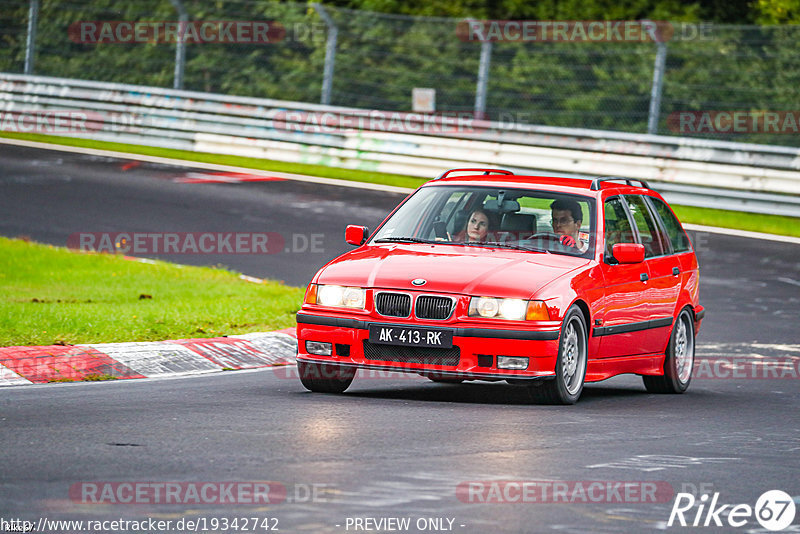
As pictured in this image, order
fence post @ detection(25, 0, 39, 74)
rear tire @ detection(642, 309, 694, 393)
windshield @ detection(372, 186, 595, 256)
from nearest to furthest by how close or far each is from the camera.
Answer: windshield @ detection(372, 186, 595, 256)
rear tire @ detection(642, 309, 694, 393)
fence post @ detection(25, 0, 39, 74)

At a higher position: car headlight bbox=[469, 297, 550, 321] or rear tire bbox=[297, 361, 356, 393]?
car headlight bbox=[469, 297, 550, 321]

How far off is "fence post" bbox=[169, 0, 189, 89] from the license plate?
746 inches

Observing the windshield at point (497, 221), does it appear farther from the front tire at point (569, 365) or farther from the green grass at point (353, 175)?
the green grass at point (353, 175)

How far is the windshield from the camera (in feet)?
33.8

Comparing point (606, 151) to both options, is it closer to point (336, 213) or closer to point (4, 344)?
point (336, 213)

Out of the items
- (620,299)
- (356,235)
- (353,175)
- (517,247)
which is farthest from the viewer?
(353,175)

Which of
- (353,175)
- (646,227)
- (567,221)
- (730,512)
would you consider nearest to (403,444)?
(730,512)

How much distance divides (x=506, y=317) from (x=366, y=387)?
1.73m

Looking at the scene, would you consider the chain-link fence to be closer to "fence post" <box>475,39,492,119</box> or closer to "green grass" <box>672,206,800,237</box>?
A: "fence post" <box>475,39,492,119</box>

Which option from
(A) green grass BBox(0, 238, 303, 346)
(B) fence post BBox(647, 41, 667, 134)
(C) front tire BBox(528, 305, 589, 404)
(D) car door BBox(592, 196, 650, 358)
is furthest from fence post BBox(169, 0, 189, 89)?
(C) front tire BBox(528, 305, 589, 404)

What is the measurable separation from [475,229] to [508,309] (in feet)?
4.31

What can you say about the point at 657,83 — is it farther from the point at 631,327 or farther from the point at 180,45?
the point at 631,327

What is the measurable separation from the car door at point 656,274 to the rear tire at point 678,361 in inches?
4.3

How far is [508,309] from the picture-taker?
9.23 meters
